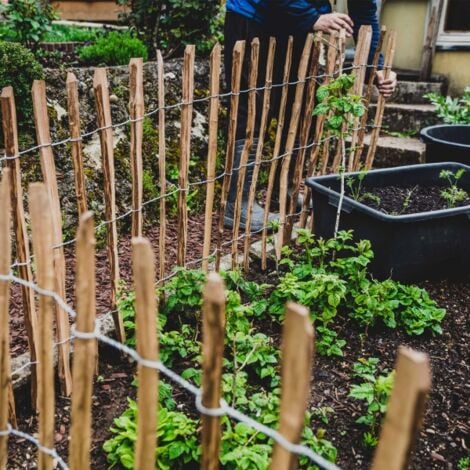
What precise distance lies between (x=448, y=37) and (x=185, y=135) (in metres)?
4.49

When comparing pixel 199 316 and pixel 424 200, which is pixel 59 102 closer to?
pixel 199 316

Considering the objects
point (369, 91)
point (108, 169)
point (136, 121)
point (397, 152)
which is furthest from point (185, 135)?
point (397, 152)

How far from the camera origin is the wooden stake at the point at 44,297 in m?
1.17

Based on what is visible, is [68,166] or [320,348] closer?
[320,348]

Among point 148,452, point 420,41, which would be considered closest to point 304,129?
point 148,452

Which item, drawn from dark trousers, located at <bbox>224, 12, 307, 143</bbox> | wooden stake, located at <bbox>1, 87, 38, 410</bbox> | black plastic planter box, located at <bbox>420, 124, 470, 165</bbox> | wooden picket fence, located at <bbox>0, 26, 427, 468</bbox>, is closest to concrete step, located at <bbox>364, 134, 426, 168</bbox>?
black plastic planter box, located at <bbox>420, 124, 470, 165</bbox>

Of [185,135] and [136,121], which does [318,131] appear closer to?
[185,135]

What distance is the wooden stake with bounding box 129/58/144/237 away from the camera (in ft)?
6.75

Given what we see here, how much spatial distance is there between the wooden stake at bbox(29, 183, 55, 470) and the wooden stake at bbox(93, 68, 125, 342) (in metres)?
0.79

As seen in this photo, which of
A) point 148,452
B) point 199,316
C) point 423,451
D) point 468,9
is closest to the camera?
point 148,452

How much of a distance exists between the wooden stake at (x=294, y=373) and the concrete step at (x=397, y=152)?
4343 millimetres

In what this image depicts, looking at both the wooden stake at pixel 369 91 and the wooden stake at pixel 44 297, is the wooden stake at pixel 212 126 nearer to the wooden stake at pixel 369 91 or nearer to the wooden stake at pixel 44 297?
the wooden stake at pixel 369 91

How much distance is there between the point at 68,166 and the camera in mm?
3232

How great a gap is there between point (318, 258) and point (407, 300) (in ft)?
2.05
